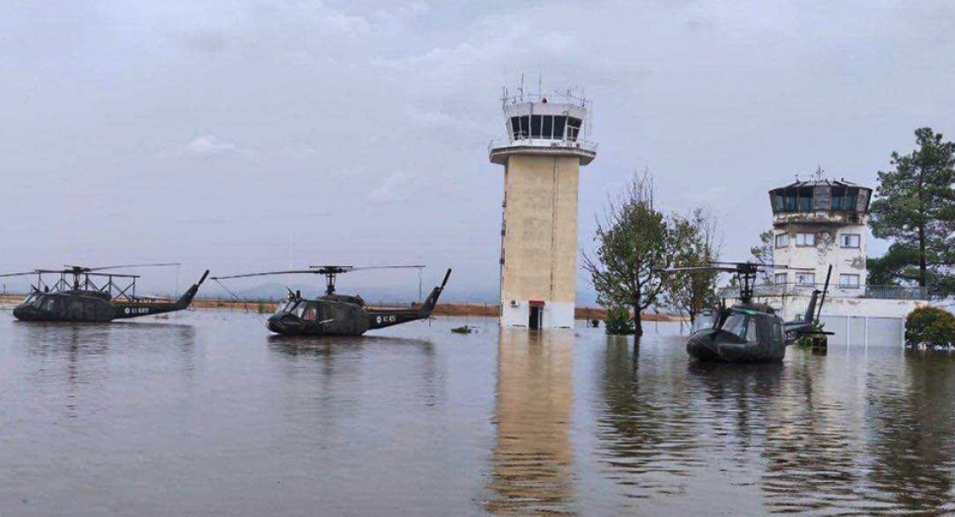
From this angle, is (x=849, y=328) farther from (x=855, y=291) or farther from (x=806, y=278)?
(x=806, y=278)

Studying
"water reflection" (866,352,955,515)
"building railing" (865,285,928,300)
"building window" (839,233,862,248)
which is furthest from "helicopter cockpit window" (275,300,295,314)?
"building window" (839,233,862,248)

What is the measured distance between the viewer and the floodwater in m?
11.1

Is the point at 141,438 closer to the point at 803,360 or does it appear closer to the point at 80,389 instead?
the point at 80,389

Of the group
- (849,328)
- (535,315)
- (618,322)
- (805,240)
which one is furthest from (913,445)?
(535,315)

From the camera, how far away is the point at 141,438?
14828 mm

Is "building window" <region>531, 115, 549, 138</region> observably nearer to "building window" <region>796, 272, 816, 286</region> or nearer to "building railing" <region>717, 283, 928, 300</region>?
"building railing" <region>717, 283, 928, 300</region>

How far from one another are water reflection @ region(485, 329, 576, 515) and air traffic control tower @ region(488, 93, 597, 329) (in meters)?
48.1

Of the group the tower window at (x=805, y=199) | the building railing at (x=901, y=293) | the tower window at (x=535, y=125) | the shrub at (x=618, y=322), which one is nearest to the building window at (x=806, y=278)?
the building railing at (x=901, y=293)

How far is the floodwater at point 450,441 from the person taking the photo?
1111 centimetres

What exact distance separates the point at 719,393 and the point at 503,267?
184 feet

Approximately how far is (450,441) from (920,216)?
70810 mm

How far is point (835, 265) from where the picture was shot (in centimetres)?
7350

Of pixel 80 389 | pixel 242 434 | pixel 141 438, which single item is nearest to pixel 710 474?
pixel 242 434

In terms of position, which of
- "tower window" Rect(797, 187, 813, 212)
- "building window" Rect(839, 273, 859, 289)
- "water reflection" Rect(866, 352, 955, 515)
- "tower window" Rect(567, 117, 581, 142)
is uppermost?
"tower window" Rect(567, 117, 581, 142)
